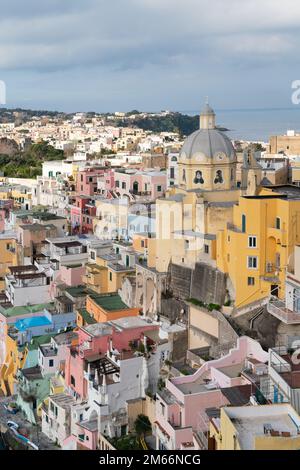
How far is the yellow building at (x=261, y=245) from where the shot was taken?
17781mm

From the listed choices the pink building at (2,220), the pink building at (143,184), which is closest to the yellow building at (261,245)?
the pink building at (143,184)

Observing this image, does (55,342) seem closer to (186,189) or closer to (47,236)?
(186,189)

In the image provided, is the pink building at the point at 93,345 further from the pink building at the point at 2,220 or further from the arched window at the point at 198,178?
the pink building at the point at 2,220

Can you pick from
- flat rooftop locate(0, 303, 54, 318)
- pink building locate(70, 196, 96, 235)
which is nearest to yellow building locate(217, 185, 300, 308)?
flat rooftop locate(0, 303, 54, 318)

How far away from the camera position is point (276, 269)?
1811cm

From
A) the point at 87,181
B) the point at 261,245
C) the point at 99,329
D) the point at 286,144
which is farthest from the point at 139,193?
the point at 286,144

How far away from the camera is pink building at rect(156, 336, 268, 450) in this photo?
14.8 metres

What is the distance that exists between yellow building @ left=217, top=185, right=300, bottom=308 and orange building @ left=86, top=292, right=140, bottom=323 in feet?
11.3

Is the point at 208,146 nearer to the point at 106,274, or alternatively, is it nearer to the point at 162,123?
the point at 106,274

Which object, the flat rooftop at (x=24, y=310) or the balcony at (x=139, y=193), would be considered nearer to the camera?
the flat rooftop at (x=24, y=310)

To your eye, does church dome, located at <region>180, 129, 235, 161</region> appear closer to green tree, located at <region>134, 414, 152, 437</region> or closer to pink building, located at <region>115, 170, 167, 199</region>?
green tree, located at <region>134, 414, 152, 437</region>

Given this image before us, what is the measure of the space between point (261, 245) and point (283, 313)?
2043 mm

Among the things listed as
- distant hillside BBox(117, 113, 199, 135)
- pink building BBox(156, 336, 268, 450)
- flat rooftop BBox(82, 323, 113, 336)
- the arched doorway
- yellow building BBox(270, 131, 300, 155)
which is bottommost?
pink building BBox(156, 336, 268, 450)

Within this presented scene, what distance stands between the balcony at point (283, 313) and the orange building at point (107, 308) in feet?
15.8
